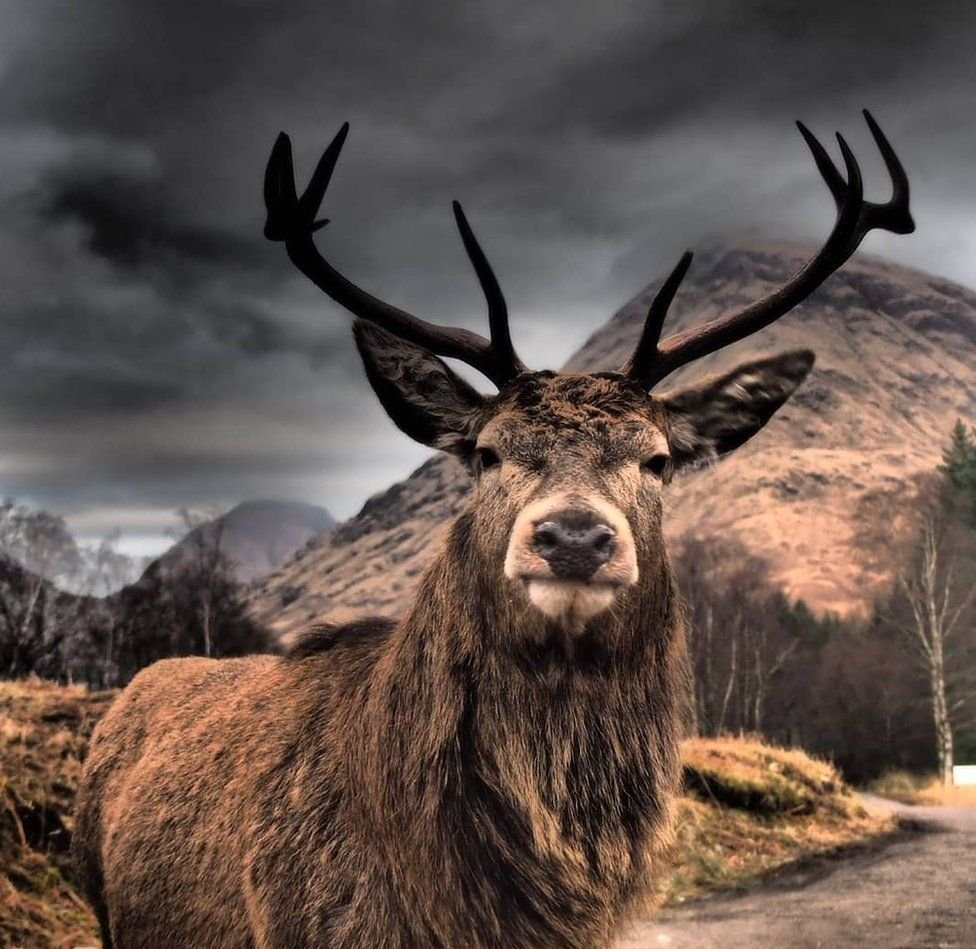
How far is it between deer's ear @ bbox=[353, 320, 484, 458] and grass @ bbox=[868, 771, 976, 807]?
66.7ft

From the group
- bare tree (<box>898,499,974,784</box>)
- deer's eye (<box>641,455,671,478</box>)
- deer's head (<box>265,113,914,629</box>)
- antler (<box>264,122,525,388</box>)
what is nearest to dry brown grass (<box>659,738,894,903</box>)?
deer's head (<box>265,113,914,629</box>)

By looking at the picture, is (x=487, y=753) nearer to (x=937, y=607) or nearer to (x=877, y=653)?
(x=937, y=607)

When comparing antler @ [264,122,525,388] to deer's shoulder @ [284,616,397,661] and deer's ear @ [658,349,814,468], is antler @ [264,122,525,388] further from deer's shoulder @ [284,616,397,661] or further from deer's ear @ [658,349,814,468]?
deer's shoulder @ [284,616,397,661]

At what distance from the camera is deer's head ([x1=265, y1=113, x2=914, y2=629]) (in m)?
3.44

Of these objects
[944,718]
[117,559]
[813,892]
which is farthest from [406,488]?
[813,892]

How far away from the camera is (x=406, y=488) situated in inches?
6821

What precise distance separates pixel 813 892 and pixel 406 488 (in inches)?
6467

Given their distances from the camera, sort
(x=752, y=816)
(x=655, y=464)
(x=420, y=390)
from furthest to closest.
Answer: (x=752, y=816), (x=420, y=390), (x=655, y=464)

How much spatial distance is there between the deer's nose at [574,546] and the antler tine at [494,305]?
138 cm

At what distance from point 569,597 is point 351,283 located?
2153 millimetres

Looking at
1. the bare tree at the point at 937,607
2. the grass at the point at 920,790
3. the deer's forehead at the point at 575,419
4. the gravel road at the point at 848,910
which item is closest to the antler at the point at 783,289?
the deer's forehead at the point at 575,419

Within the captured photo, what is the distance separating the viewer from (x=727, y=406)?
4840mm

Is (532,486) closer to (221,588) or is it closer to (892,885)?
(892,885)

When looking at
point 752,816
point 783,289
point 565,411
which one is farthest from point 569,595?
point 752,816
